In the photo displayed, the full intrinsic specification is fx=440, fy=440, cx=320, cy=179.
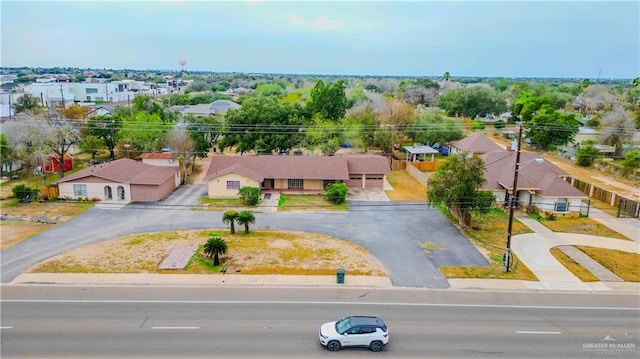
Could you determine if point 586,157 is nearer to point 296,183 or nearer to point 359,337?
point 296,183

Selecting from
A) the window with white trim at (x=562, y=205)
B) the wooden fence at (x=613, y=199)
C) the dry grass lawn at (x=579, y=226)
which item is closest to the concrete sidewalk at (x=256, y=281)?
the dry grass lawn at (x=579, y=226)

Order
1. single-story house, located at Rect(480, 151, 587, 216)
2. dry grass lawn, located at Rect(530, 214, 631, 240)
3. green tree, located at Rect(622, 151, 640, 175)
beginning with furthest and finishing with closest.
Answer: green tree, located at Rect(622, 151, 640, 175)
single-story house, located at Rect(480, 151, 587, 216)
dry grass lawn, located at Rect(530, 214, 631, 240)

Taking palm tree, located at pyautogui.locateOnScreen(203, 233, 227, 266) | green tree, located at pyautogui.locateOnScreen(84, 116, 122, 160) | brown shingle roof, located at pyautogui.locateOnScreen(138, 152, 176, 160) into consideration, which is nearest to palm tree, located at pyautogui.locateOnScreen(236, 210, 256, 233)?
palm tree, located at pyautogui.locateOnScreen(203, 233, 227, 266)

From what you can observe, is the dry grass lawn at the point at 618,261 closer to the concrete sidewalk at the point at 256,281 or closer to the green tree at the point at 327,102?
the concrete sidewalk at the point at 256,281

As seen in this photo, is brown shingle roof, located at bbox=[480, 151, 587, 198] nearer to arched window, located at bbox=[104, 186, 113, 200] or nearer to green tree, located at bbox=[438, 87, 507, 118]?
arched window, located at bbox=[104, 186, 113, 200]

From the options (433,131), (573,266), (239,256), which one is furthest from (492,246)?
(433,131)

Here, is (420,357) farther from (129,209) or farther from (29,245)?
(129,209)
